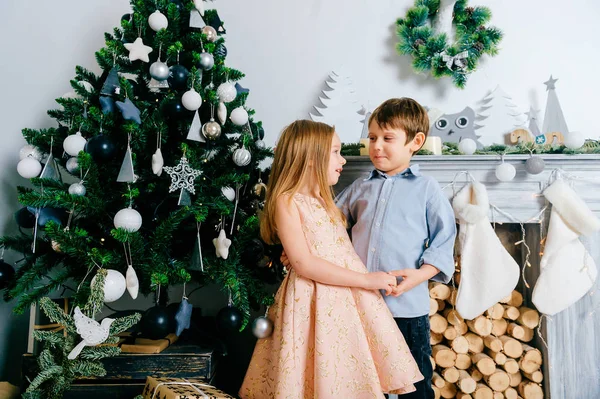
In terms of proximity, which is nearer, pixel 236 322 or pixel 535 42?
pixel 236 322

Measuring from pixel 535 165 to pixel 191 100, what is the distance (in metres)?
1.30

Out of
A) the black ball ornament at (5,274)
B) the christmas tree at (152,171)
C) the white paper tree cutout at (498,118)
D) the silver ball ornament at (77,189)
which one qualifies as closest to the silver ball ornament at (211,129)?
the christmas tree at (152,171)

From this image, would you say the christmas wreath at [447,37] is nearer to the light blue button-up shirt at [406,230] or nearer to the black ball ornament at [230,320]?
the light blue button-up shirt at [406,230]

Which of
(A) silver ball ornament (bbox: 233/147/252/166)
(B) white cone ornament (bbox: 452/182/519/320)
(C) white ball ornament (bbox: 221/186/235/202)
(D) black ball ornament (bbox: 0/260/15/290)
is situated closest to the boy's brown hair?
(B) white cone ornament (bbox: 452/182/519/320)

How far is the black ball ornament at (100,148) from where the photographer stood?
1.29m

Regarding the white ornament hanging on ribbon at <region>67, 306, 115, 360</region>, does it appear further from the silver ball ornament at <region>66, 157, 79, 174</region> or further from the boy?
the boy

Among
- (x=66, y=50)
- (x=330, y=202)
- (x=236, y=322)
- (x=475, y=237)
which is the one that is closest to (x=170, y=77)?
(x=330, y=202)

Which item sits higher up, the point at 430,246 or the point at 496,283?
the point at 430,246

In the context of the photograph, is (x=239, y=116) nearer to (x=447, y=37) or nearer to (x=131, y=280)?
(x=131, y=280)

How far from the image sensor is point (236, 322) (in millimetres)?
1364

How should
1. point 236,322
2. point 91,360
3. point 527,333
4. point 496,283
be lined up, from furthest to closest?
point 527,333, point 496,283, point 236,322, point 91,360

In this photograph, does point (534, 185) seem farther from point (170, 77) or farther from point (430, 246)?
point (170, 77)

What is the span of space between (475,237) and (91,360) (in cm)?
143

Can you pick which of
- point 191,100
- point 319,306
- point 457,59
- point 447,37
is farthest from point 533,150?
point 191,100
